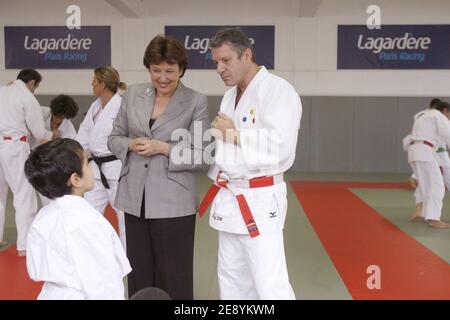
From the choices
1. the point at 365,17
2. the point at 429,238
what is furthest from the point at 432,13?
the point at 429,238

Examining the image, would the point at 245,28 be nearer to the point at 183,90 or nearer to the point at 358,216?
the point at 358,216

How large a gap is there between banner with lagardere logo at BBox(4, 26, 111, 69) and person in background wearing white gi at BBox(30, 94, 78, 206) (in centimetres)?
396

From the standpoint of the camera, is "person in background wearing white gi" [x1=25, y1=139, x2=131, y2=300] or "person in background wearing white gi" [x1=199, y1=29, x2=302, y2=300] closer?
"person in background wearing white gi" [x1=25, y1=139, x2=131, y2=300]

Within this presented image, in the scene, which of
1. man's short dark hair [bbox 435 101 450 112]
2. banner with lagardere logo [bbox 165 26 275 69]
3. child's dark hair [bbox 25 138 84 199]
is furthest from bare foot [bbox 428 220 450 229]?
child's dark hair [bbox 25 138 84 199]

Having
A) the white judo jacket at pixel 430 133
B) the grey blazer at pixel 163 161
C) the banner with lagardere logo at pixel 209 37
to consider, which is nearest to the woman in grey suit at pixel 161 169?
the grey blazer at pixel 163 161

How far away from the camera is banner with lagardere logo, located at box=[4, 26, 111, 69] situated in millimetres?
9422

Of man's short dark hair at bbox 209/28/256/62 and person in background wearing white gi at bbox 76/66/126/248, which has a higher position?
man's short dark hair at bbox 209/28/256/62

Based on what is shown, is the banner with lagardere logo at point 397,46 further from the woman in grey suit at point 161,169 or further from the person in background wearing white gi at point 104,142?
the woman in grey suit at point 161,169

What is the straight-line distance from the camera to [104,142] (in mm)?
3791

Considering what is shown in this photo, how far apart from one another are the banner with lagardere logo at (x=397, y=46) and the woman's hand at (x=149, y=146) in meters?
7.59

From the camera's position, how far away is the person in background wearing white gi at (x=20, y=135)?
465 centimetres

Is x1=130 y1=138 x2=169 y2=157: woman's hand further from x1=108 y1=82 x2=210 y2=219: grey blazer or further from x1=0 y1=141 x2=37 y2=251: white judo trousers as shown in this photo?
x1=0 y1=141 x2=37 y2=251: white judo trousers

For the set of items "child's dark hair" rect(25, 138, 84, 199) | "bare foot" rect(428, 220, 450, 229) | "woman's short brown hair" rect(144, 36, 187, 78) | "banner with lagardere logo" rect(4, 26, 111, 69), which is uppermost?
"banner with lagardere logo" rect(4, 26, 111, 69)

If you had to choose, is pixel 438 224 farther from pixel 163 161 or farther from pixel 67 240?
pixel 67 240
